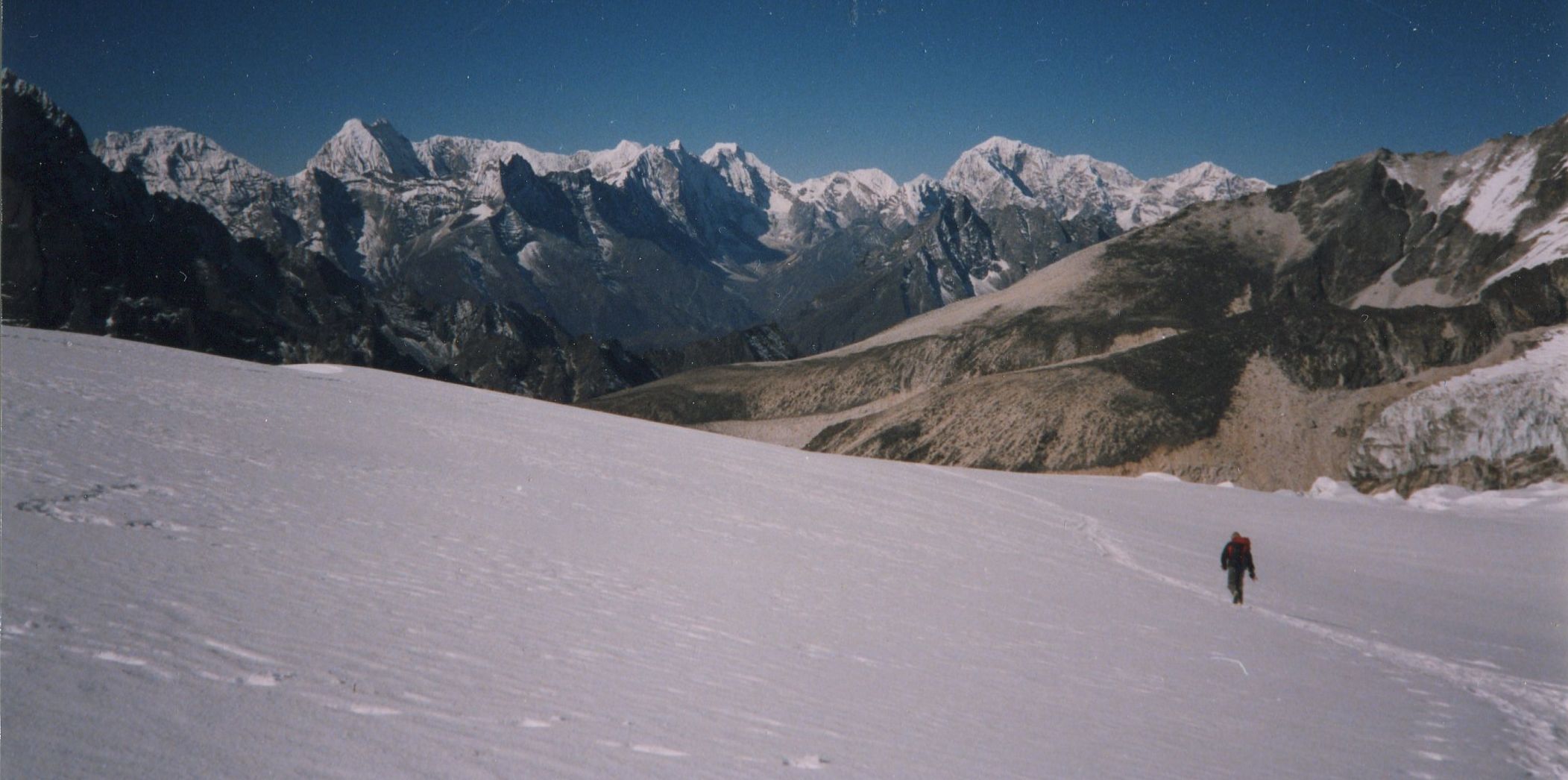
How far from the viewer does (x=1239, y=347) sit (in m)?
82.2

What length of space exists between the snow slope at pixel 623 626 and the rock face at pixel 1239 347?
49.4 meters

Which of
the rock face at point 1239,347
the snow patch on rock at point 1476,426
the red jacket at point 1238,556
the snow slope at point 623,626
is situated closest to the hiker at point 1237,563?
the red jacket at point 1238,556

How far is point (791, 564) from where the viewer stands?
13633mm

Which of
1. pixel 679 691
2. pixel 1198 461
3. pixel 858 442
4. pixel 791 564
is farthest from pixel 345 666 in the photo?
pixel 858 442

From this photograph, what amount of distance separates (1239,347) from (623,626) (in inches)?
3500

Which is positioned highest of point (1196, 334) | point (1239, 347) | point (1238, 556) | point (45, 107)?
point (45, 107)

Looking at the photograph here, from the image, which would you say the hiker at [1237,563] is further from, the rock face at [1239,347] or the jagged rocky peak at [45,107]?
the jagged rocky peak at [45,107]

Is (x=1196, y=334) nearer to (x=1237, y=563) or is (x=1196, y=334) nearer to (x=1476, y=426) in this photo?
(x=1476, y=426)

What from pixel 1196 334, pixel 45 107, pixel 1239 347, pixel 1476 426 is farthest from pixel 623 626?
pixel 45 107

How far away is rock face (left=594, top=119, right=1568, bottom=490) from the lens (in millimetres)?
69188

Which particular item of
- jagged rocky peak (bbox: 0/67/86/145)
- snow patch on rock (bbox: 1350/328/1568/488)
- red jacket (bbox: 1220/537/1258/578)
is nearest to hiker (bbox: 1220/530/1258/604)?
red jacket (bbox: 1220/537/1258/578)

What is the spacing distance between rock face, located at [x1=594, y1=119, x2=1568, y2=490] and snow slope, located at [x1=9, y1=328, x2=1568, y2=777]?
162ft

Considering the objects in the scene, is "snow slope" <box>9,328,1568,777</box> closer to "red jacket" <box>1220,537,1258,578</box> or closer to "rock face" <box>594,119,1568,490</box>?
"red jacket" <box>1220,537,1258,578</box>

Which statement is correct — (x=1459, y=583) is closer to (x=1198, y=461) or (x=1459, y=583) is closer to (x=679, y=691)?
(x=679, y=691)
